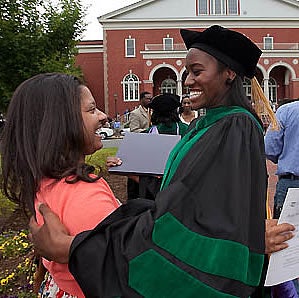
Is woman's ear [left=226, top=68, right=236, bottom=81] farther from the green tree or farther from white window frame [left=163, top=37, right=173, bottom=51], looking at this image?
white window frame [left=163, top=37, right=173, bottom=51]

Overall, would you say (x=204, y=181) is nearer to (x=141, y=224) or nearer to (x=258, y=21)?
(x=141, y=224)

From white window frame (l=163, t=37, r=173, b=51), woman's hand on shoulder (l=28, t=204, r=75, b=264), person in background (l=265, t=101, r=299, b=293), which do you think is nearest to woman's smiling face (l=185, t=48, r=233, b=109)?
woman's hand on shoulder (l=28, t=204, r=75, b=264)

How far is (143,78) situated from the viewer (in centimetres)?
4153

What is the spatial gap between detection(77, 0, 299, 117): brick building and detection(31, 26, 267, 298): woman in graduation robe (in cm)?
3913

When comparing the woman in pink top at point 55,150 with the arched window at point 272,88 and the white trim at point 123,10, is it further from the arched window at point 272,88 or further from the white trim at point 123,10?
the white trim at point 123,10

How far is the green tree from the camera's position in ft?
35.7

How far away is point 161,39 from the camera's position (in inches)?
1737

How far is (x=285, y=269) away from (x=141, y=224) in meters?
0.83

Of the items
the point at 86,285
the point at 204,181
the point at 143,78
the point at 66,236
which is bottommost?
the point at 86,285

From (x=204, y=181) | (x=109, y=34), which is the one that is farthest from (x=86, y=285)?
(x=109, y=34)

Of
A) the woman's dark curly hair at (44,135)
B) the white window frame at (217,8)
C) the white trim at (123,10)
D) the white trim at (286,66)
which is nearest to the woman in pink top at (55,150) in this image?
the woman's dark curly hair at (44,135)

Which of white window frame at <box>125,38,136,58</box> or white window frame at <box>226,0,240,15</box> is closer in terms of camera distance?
white window frame at <box>125,38,136,58</box>

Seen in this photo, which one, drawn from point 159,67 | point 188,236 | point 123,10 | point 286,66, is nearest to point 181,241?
point 188,236

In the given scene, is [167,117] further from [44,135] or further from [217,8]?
[217,8]
